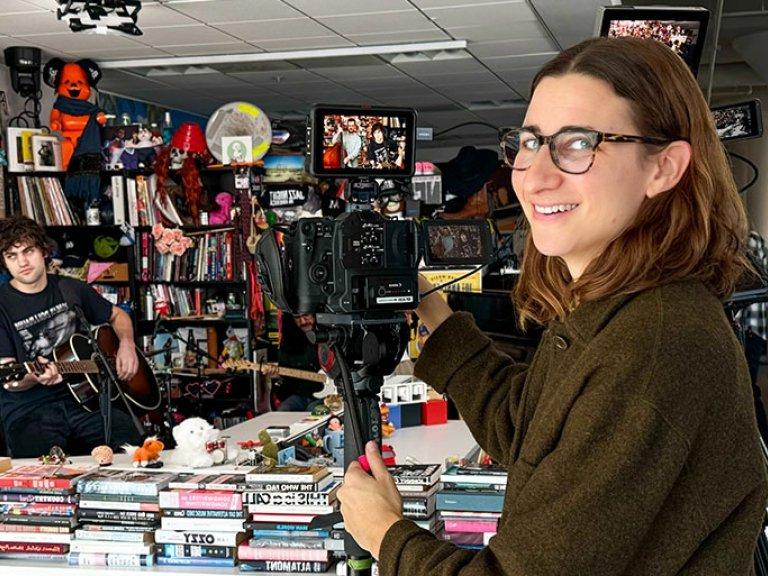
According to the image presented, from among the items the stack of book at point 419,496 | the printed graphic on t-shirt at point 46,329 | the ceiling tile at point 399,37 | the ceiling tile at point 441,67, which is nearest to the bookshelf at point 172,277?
the ceiling tile at point 399,37

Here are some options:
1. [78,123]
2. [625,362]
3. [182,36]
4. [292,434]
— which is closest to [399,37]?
[182,36]

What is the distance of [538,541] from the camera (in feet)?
3.04

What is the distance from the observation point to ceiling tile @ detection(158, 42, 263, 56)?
23.7ft

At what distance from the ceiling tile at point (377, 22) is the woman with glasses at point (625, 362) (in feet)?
17.8

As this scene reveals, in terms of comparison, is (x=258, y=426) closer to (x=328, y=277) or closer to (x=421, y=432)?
(x=421, y=432)

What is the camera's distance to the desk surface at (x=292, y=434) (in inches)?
87.5

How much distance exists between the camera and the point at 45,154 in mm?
6859

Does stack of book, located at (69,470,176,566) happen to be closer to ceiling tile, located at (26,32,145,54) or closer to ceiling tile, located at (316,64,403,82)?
ceiling tile, located at (26,32,145,54)

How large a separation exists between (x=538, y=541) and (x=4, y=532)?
5.89ft

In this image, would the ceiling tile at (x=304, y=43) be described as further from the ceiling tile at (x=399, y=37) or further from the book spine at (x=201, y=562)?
Result: the book spine at (x=201, y=562)

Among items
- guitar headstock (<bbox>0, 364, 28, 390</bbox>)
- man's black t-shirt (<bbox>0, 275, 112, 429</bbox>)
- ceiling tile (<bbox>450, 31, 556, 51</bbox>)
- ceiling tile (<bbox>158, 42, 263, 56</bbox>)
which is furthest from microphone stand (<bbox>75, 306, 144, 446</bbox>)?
ceiling tile (<bbox>450, 31, 556, 51</bbox>)

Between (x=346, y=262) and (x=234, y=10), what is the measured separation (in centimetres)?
499

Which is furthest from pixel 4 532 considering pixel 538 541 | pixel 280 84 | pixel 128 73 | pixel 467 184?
pixel 280 84

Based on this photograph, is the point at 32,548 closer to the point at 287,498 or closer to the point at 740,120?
the point at 287,498
